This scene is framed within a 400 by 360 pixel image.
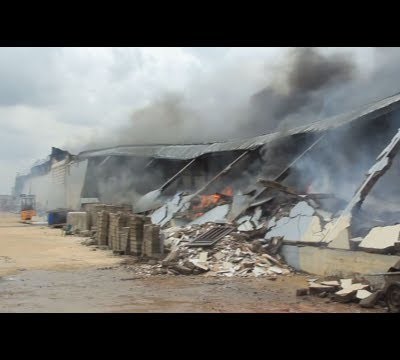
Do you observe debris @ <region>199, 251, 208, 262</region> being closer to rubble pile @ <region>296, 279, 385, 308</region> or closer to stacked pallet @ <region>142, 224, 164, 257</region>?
stacked pallet @ <region>142, 224, 164, 257</region>

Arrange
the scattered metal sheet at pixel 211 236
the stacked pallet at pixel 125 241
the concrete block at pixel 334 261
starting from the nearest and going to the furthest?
the concrete block at pixel 334 261 → the scattered metal sheet at pixel 211 236 → the stacked pallet at pixel 125 241

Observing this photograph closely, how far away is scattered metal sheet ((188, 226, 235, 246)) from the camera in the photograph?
13.4 metres

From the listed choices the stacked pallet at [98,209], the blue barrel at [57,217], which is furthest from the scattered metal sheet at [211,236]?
the blue barrel at [57,217]

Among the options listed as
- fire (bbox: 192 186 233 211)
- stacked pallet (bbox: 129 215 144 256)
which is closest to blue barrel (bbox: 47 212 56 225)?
fire (bbox: 192 186 233 211)

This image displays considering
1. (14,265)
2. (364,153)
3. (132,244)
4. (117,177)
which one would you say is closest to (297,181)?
(364,153)

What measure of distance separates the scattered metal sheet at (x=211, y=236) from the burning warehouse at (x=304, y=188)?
7.9 inches

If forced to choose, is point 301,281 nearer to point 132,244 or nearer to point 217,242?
point 217,242

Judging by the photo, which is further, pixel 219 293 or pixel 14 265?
pixel 14 265

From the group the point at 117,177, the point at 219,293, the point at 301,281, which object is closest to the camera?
the point at 219,293

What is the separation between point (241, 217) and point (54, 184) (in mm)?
28998

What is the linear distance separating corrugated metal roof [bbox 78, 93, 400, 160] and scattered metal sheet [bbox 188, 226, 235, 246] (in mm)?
5960

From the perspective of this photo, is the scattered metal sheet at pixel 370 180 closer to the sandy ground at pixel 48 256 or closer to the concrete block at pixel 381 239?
the concrete block at pixel 381 239

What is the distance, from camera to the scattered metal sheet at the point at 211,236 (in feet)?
43.8
